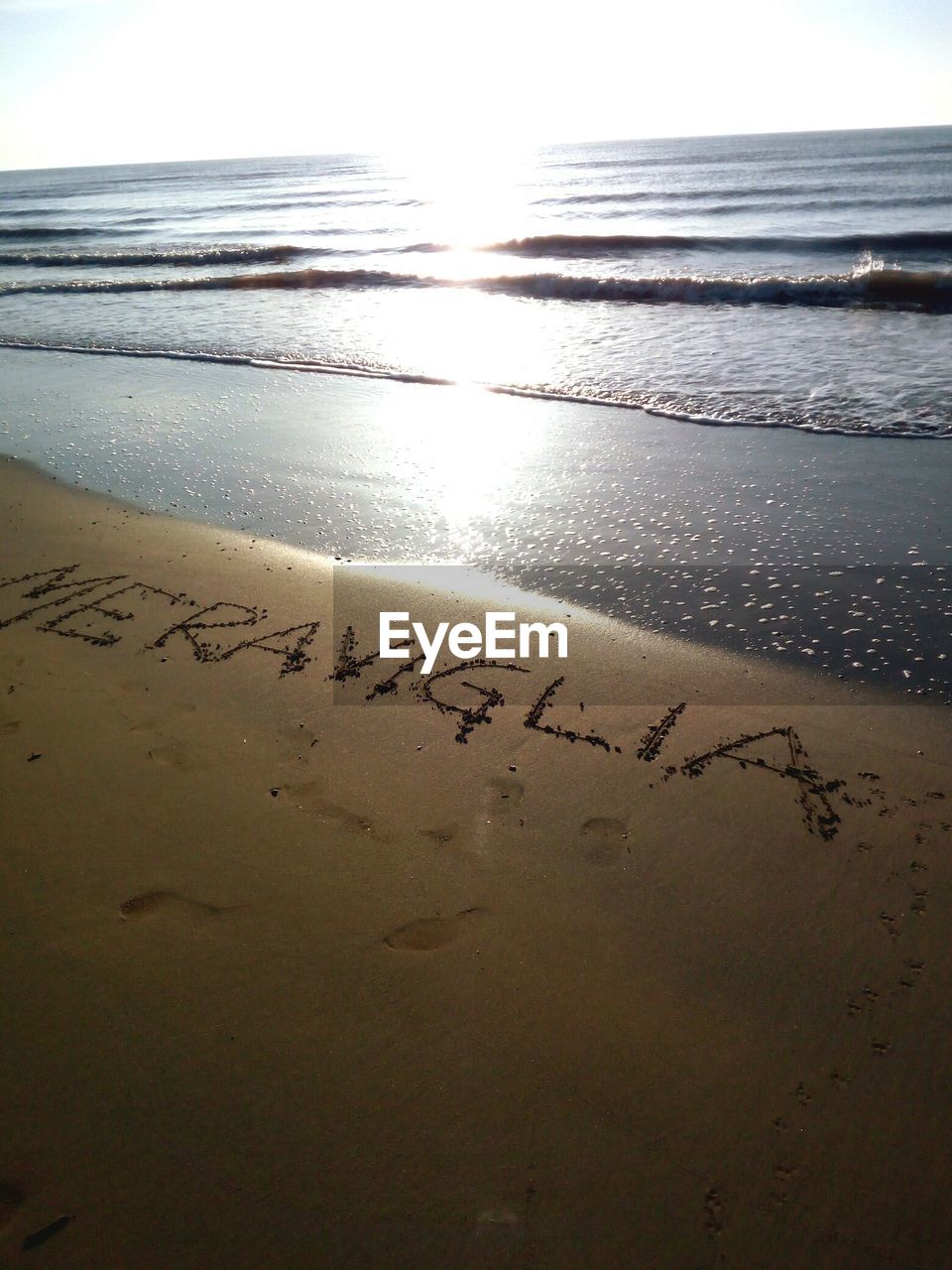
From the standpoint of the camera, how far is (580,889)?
235 centimetres

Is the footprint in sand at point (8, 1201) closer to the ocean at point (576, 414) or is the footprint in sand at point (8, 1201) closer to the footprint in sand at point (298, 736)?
the footprint in sand at point (298, 736)

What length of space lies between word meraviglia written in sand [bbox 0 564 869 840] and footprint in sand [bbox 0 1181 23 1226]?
5.91 feet

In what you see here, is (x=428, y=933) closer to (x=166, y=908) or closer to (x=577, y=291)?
(x=166, y=908)

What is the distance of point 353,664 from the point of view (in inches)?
136

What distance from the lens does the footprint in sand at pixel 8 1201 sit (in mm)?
1625

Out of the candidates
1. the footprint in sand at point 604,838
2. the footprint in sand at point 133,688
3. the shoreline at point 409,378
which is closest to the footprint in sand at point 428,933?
the footprint in sand at point 604,838

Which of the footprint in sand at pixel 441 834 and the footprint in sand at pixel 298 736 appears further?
the footprint in sand at pixel 298 736

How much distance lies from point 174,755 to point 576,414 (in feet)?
15.7

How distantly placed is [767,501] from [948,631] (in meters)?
1.58

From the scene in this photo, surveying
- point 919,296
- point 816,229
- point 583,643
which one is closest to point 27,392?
point 583,643

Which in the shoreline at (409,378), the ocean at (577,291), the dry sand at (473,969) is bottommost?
the dry sand at (473,969)

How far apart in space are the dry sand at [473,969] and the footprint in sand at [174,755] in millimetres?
21

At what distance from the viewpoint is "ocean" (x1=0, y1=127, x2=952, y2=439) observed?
7.30 meters

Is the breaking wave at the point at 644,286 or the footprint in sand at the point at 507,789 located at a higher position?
the breaking wave at the point at 644,286
